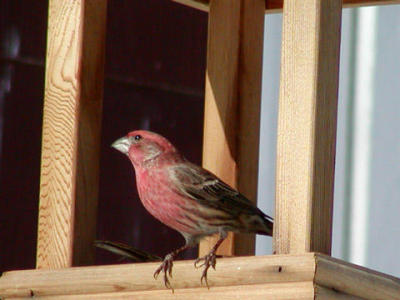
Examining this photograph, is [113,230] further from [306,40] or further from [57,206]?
[306,40]

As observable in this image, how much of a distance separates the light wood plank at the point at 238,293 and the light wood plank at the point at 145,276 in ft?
0.05

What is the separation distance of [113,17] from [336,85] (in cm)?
350

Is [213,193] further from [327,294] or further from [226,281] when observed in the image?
[327,294]

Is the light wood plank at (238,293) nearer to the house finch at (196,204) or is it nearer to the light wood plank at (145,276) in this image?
the light wood plank at (145,276)

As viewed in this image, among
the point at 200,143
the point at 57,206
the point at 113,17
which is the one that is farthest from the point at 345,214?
the point at 57,206

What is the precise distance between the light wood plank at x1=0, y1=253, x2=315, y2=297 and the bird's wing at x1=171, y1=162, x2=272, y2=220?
3.18 ft

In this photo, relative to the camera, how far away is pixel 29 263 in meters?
8.12

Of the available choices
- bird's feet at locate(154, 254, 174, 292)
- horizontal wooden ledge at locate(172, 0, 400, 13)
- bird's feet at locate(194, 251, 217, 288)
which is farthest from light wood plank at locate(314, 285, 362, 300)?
horizontal wooden ledge at locate(172, 0, 400, 13)

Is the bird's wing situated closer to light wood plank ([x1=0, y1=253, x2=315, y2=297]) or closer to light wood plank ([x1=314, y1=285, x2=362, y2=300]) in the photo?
light wood plank ([x1=0, y1=253, x2=315, y2=297])

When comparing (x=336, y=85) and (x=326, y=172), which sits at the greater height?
(x=336, y=85)

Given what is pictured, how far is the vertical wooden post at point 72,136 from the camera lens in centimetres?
600

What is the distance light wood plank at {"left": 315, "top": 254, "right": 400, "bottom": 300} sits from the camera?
506 centimetres

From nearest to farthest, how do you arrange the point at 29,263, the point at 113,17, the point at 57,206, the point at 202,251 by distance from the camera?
the point at 57,206 < the point at 202,251 < the point at 29,263 < the point at 113,17

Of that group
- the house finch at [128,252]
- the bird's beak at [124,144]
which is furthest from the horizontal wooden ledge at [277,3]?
the house finch at [128,252]
